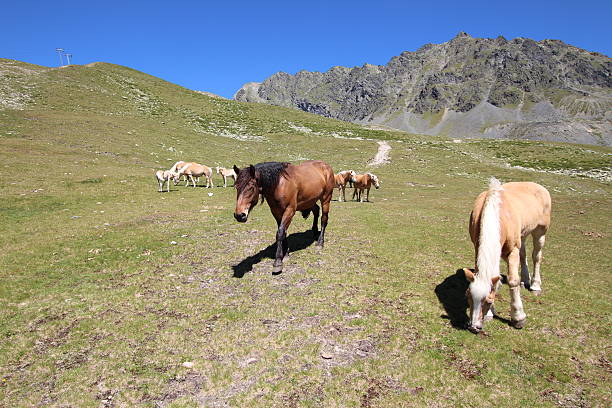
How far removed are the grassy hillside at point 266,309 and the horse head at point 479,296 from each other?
49 centimetres

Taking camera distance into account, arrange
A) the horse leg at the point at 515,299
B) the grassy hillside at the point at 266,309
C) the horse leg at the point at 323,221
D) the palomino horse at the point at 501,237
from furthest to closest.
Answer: the horse leg at the point at 323,221 → the horse leg at the point at 515,299 → the palomino horse at the point at 501,237 → the grassy hillside at the point at 266,309

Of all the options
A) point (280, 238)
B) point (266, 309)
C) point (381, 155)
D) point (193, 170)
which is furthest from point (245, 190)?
point (381, 155)

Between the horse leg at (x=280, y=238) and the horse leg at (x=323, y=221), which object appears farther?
the horse leg at (x=323, y=221)

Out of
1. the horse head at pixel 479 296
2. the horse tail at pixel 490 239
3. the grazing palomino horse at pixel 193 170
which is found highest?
the grazing palomino horse at pixel 193 170

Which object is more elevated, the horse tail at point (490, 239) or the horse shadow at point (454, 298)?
the horse tail at point (490, 239)

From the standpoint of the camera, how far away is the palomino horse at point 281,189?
916 cm

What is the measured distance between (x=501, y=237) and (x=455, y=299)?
2.44 meters

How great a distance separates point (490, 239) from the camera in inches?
270

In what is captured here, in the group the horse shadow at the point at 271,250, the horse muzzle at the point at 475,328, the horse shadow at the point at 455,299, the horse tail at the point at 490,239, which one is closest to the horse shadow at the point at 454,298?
the horse shadow at the point at 455,299

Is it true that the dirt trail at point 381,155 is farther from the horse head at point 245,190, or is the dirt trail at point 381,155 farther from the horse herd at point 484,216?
the horse head at point 245,190

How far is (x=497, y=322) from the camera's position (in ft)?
24.6

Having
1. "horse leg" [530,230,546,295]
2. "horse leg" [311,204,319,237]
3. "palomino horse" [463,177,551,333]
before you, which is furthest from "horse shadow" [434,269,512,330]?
"horse leg" [311,204,319,237]

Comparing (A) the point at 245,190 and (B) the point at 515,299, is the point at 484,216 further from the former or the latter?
(A) the point at 245,190

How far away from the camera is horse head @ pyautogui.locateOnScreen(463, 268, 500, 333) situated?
646cm
